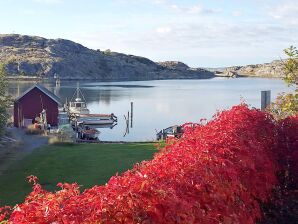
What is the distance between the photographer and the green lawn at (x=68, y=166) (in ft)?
55.8

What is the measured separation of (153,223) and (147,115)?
65.0 m

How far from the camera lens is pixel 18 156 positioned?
25.9 m

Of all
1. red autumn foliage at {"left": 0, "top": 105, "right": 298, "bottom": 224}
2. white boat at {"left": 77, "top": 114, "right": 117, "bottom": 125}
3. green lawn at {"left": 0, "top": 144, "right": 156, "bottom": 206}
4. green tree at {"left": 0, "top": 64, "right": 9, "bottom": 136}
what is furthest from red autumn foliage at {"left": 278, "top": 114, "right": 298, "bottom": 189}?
white boat at {"left": 77, "top": 114, "right": 117, "bottom": 125}

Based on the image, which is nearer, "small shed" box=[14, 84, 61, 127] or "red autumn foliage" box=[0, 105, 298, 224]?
"red autumn foliage" box=[0, 105, 298, 224]

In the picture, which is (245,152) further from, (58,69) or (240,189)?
(58,69)

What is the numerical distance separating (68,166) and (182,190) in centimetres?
1671

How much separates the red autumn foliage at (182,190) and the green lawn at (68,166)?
28.2 ft

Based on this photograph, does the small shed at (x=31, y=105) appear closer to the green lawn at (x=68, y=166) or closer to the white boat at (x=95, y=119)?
the white boat at (x=95, y=119)

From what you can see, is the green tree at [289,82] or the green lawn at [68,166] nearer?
the green tree at [289,82]

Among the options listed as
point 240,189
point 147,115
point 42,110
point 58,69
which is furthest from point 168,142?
point 58,69

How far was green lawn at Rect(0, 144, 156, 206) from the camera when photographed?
17.0 m

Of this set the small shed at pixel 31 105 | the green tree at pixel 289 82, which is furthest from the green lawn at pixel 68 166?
the small shed at pixel 31 105

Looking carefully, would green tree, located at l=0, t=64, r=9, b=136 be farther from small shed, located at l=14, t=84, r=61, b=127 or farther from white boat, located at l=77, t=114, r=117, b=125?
white boat, located at l=77, t=114, r=117, b=125

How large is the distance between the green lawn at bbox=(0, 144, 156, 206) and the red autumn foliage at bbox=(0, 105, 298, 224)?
28.2ft
